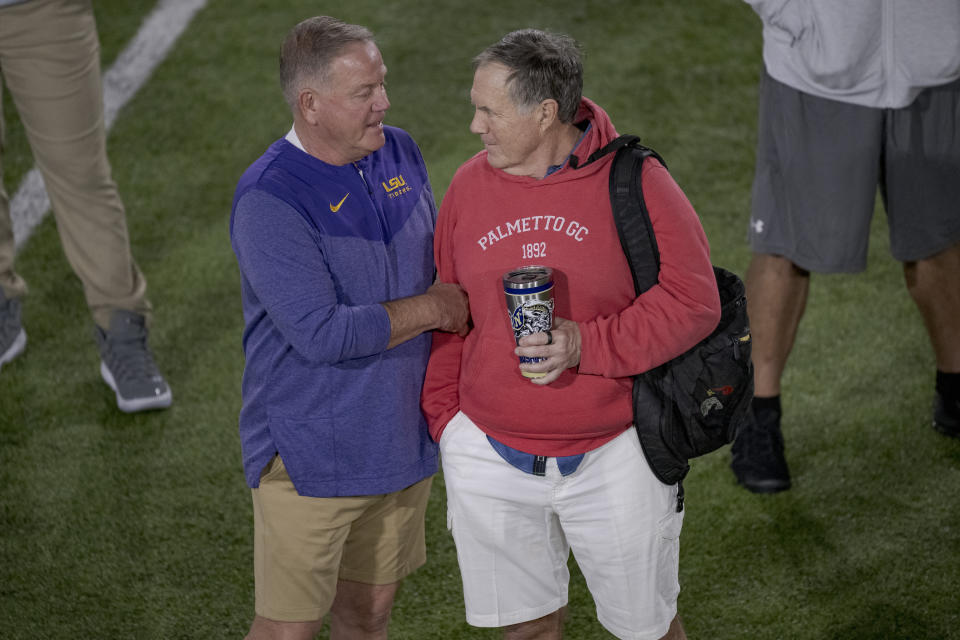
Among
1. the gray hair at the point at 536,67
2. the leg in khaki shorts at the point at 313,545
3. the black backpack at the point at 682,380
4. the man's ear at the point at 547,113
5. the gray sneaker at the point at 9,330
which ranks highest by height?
the gray hair at the point at 536,67

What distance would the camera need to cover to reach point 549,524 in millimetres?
2738

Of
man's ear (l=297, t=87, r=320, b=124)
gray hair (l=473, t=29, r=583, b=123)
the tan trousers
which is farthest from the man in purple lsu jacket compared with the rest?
the tan trousers

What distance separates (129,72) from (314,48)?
16.2 feet

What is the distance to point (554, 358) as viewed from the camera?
243 cm

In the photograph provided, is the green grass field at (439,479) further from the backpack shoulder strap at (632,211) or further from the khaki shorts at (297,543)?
the khaki shorts at (297,543)

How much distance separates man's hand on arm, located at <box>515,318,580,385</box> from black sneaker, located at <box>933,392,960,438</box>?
7.30ft

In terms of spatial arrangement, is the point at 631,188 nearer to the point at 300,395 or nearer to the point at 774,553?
the point at 300,395

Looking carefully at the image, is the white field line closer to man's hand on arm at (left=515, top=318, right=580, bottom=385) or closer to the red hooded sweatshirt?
the red hooded sweatshirt

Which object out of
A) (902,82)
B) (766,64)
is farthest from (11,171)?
(902,82)

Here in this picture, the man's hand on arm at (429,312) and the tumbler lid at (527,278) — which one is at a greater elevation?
the tumbler lid at (527,278)

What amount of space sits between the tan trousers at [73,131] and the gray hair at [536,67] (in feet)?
7.46

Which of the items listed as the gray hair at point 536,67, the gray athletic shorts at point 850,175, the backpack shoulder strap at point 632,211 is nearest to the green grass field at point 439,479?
the gray hair at point 536,67

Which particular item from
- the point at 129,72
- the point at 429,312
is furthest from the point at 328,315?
the point at 129,72

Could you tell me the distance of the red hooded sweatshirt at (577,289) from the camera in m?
2.52
